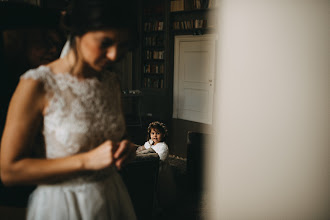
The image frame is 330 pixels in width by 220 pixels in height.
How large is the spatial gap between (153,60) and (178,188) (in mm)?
5278

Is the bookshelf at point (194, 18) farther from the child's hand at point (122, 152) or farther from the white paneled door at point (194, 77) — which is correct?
the child's hand at point (122, 152)

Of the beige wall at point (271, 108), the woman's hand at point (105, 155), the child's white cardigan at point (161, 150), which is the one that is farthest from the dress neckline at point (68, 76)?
the child's white cardigan at point (161, 150)

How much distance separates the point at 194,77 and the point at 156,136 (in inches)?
166

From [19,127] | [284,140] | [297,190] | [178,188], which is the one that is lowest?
[178,188]

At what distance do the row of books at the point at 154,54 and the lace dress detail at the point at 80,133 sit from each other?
23.7ft

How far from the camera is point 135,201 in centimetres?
275

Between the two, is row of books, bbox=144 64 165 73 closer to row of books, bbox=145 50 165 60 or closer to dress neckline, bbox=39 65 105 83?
row of books, bbox=145 50 165 60

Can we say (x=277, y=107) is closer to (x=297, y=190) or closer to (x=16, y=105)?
(x=297, y=190)

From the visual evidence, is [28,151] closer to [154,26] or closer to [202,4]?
[202,4]

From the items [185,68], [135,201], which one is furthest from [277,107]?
[185,68]

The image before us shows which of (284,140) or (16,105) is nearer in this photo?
(16,105)

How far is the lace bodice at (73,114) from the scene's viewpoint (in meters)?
0.86

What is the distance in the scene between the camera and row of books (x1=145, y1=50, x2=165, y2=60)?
8.18m

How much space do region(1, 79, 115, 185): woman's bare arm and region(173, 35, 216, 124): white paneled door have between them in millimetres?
6446
